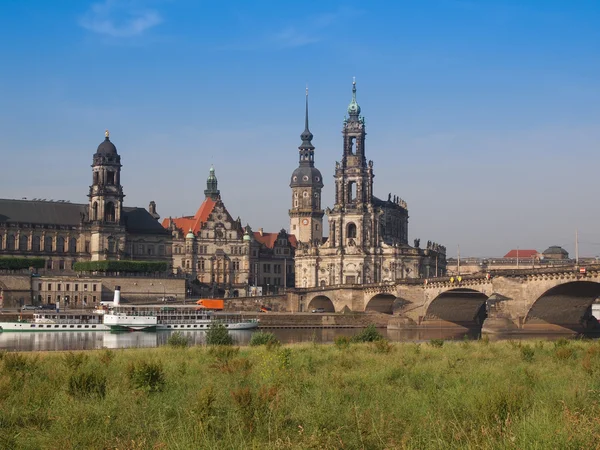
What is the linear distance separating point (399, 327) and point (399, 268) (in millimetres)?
36457

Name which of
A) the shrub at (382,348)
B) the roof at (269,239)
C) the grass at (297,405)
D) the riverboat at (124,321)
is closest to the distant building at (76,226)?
the riverboat at (124,321)

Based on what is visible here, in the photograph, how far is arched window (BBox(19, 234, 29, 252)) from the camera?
4808 inches

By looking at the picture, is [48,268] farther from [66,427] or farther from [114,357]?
[66,427]

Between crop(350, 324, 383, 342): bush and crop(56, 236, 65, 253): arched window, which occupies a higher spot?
crop(56, 236, 65, 253): arched window

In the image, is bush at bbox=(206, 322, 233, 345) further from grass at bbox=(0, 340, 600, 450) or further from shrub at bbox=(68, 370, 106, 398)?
shrub at bbox=(68, 370, 106, 398)

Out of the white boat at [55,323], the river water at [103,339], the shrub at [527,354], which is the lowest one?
the river water at [103,339]

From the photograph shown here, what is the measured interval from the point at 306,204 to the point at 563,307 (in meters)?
82.7

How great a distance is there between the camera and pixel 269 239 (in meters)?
155

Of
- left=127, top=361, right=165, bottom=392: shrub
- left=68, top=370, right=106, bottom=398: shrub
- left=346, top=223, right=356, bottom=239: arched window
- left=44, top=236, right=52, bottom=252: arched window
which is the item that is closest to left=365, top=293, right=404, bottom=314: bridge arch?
left=346, top=223, right=356, bottom=239: arched window

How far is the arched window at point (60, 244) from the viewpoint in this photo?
124 metres

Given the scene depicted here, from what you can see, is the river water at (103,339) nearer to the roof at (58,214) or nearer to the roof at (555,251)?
the roof at (58,214)

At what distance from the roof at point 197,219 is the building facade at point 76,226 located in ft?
50.2

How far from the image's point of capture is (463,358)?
3597 centimetres

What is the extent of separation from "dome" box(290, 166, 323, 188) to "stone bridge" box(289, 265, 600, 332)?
4991cm
